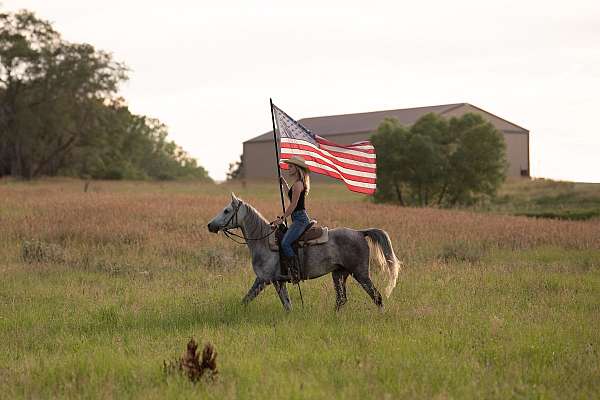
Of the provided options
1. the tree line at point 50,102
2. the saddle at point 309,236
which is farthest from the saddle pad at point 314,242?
Answer: the tree line at point 50,102

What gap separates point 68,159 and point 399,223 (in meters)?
53.1

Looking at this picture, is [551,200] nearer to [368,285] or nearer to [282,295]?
[368,285]

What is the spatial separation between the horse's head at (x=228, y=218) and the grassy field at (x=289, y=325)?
4.48 feet

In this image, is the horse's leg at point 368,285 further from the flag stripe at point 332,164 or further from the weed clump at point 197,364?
the weed clump at point 197,364

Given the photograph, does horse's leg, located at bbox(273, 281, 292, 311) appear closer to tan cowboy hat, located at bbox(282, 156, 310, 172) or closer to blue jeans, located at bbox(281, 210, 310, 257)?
blue jeans, located at bbox(281, 210, 310, 257)

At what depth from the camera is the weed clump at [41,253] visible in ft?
51.6

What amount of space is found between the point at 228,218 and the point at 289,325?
2104 millimetres

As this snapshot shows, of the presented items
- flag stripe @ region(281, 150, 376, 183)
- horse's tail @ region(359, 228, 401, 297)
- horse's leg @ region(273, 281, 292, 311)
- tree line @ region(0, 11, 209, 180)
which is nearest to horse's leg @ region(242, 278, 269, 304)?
horse's leg @ region(273, 281, 292, 311)

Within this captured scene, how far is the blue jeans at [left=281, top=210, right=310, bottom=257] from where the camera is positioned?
9.91m

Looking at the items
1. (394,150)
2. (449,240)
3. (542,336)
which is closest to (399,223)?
(449,240)

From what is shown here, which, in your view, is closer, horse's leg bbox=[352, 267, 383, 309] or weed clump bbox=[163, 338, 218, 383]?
weed clump bbox=[163, 338, 218, 383]

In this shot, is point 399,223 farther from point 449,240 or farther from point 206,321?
point 206,321

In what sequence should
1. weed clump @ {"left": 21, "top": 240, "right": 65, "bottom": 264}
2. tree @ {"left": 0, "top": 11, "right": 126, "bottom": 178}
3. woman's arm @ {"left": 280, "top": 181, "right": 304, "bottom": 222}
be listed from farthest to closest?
tree @ {"left": 0, "top": 11, "right": 126, "bottom": 178}
weed clump @ {"left": 21, "top": 240, "right": 65, "bottom": 264}
woman's arm @ {"left": 280, "top": 181, "right": 304, "bottom": 222}

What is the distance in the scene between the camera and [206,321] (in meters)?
9.75
